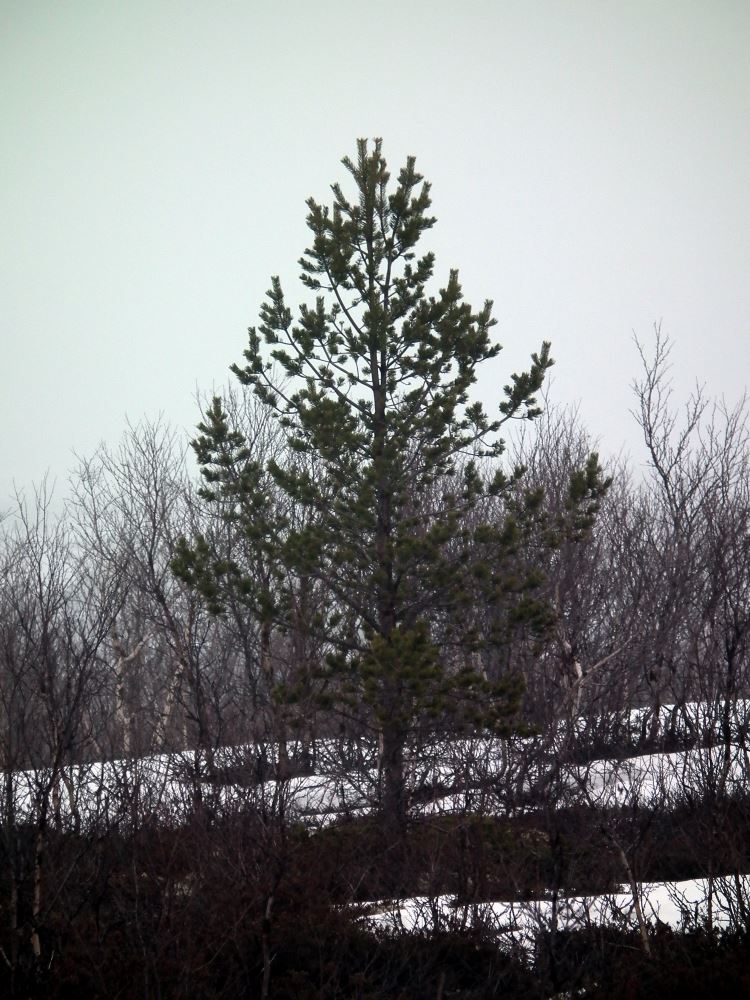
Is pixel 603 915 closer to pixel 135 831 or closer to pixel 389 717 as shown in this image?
pixel 135 831

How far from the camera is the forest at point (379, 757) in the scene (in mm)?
5246

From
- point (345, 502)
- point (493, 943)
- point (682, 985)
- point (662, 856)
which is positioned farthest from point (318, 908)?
point (345, 502)

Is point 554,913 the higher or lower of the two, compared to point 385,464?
lower

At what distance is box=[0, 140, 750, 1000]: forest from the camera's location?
525 cm

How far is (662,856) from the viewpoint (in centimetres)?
816

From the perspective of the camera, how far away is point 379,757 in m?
10.3

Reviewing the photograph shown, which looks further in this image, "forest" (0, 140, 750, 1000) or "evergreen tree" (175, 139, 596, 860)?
"evergreen tree" (175, 139, 596, 860)

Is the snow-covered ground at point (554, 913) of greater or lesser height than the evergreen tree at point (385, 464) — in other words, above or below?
below

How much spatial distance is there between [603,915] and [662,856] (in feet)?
8.82

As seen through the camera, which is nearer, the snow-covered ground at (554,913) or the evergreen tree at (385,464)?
the snow-covered ground at (554,913)

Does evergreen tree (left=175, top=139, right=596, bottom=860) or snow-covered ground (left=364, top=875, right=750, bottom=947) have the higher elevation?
evergreen tree (left=175, top=139, right=596, bottom=860)

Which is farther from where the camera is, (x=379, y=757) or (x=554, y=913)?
(x=379, y=757)

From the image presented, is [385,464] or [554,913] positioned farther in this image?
[385,464]

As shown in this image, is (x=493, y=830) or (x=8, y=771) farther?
(x=493, y=830)
